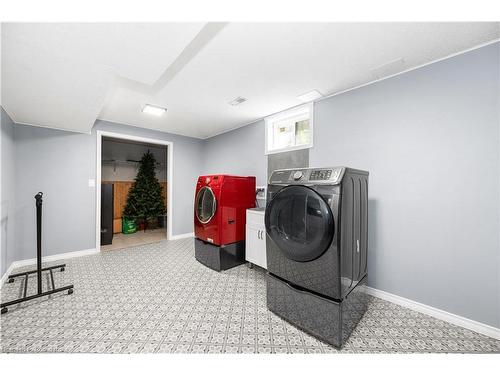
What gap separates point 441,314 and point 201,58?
3.16 meters

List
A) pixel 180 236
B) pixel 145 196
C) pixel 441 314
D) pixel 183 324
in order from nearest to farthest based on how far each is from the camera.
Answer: pixel 183 324, pixel 441 314, pixel 180 236, pixel 145 196

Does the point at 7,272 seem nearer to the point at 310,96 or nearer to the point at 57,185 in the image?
the point at 57,185

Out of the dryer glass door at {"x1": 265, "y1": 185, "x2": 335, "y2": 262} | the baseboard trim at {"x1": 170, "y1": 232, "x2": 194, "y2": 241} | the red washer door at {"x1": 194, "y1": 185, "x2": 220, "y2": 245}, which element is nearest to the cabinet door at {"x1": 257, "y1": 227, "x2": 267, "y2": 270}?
the red washer door at {"x1": 194, "y1": 185, "x2": 220, "y2": 245}

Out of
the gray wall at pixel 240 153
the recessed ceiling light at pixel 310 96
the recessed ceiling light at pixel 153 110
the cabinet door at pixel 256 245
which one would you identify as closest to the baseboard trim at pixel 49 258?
the recessed ceiling light at pixel 153 110

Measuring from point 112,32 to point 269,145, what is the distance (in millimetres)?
2408

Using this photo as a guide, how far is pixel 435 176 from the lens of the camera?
1775mm

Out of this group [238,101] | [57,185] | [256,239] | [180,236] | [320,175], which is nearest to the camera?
[320,175]

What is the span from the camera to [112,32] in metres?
1.23

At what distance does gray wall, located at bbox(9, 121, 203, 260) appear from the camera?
288 cm

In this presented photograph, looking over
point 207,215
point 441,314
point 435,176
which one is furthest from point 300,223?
point 207,215

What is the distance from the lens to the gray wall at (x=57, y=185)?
9.45 feet

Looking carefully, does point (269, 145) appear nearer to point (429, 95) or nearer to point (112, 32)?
point (429, 95)

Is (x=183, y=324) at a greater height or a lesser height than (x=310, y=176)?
lesser
